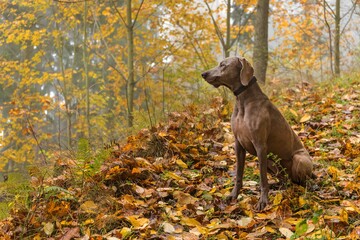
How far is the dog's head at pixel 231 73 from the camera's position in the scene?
3.80m

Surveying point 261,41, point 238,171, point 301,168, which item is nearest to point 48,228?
point 238,171

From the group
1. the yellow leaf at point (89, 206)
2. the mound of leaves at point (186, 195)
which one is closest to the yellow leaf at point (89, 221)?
the mound of leaves at point (186, 195)

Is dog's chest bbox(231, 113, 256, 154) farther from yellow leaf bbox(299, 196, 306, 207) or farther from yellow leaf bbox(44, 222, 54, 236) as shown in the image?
yellow leaf bbox(44, 222, 54, 236)

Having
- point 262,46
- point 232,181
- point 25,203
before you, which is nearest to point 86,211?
point 25,203

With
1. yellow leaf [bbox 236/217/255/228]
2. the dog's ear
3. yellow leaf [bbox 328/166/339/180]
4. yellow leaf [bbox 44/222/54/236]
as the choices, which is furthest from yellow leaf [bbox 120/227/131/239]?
yellow leaf [bbox 328/166/339/180]

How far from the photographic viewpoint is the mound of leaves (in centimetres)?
339

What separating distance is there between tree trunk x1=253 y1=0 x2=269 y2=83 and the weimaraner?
219 inches

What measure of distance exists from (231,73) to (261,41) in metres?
6.12

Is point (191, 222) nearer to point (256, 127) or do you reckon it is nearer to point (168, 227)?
point (168, 227)

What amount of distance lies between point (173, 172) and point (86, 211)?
137 cm

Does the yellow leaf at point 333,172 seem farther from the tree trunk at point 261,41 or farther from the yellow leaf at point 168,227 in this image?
the tree trunk at point 261,41

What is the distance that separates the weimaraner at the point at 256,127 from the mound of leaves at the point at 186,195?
0.65ft

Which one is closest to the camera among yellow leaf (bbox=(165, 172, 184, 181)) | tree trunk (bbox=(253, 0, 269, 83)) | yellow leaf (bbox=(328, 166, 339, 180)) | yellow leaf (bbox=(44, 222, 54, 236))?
yellow leaf (bbox=(44, 222, 54, 236))

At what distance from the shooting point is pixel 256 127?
3779mm
